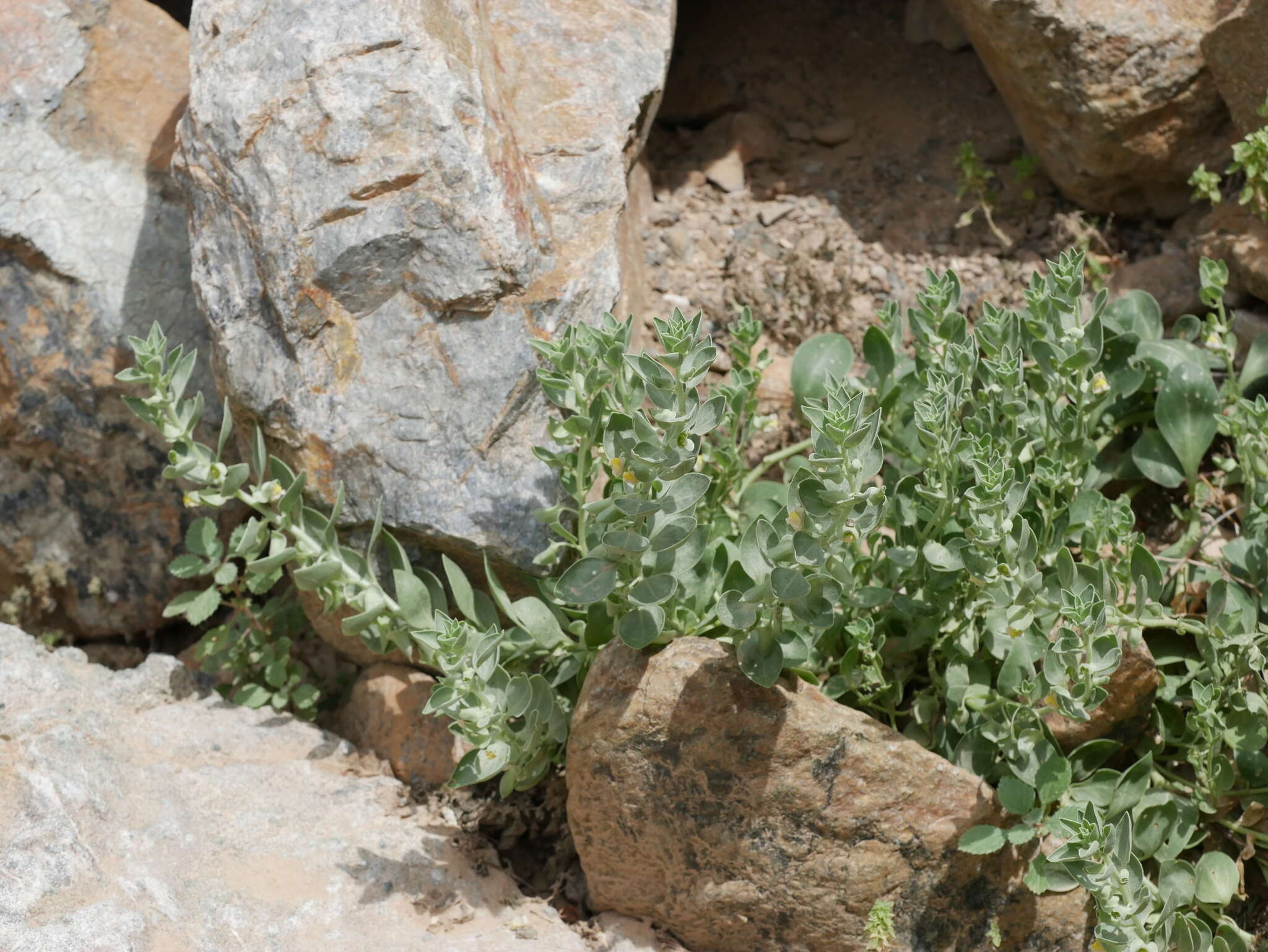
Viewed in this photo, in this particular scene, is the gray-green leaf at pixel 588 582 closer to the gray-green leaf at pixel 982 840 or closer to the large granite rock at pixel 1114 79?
the gray-green leaf at pixel 982 840

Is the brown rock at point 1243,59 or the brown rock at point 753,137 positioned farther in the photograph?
the brown rock at point 753,137

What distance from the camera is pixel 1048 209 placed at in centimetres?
467

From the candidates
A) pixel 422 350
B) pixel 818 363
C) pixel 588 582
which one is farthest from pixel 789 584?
pixel 422 350

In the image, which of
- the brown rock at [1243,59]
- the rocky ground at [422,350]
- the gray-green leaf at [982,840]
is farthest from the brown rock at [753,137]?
the gray-green leaf at [982,840]

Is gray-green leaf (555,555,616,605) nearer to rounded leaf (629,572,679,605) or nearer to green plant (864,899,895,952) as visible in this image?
rounded leaf (629,572,679,605)

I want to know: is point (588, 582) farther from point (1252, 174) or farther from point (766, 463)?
point (1252, 174)

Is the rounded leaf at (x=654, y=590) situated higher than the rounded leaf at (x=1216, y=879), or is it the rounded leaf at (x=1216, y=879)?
the rounded leaf at (x=654, y=590)

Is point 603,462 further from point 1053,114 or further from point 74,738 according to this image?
point 1053,114

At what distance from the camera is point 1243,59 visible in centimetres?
391

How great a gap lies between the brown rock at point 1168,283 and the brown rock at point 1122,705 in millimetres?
1556

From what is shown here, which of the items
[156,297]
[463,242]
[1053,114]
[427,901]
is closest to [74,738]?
[427,901]

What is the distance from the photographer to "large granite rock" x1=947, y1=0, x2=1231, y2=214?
13.7 feet

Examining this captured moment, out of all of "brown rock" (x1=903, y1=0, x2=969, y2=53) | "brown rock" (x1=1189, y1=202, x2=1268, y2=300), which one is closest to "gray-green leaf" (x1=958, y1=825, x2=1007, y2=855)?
"brown rock" (x1=1189, y1=202, x2=1268, y2=300)

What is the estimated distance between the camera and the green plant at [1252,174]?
3740 mm
